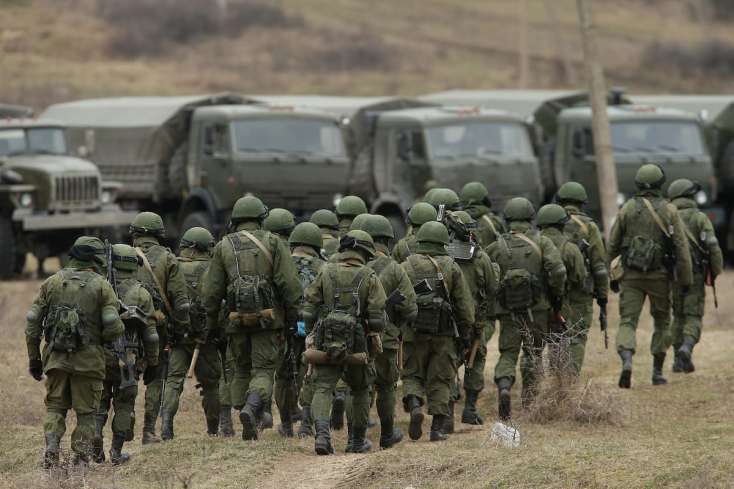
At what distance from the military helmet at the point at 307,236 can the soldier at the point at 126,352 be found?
129 cm

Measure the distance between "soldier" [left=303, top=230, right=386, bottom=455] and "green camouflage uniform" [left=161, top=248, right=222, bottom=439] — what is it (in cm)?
133

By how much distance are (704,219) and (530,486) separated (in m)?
5.43

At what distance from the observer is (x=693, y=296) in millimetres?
14344

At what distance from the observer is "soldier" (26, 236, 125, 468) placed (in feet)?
33.5

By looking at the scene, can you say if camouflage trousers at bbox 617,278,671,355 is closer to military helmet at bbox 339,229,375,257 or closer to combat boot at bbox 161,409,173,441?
military helmet at bbox 339,229,375,257

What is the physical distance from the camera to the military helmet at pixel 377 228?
36.9ft

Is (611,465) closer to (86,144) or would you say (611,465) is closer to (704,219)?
(704,219)

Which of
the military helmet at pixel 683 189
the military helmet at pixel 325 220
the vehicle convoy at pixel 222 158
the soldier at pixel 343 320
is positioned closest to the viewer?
the soldier at pixel 343 320

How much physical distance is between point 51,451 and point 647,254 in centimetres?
558

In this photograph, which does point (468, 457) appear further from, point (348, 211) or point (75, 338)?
point (348, 211)

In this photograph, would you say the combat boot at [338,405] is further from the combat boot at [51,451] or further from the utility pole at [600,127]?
the utility pole at [600,127]

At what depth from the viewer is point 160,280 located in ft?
37.6

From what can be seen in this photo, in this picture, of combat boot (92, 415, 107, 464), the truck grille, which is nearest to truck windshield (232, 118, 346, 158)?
the truck grille

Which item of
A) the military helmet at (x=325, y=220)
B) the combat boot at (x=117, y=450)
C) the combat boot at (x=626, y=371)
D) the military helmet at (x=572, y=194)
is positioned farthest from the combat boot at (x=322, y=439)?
the military helmet at (x=572, y=194)
